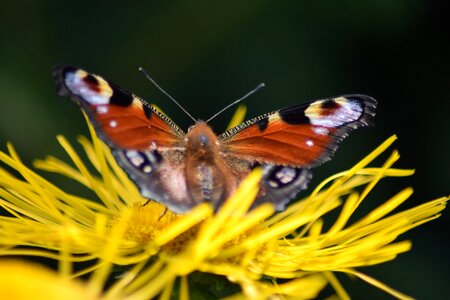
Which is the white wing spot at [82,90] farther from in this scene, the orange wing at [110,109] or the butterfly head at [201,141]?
the butterfly head at [201,141]

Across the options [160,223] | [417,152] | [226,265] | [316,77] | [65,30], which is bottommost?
[226,265]

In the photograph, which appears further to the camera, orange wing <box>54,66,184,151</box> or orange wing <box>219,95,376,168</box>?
orange wing <box>219,95,376,168</box>

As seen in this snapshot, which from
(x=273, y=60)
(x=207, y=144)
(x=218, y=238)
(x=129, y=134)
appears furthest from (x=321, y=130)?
(x=273, y=60)

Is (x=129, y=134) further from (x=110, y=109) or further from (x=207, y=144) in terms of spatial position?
(x=207, y=144)

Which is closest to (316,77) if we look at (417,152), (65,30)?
(417,152)

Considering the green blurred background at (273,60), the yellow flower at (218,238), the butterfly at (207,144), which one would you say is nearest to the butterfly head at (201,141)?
the butterfly at (207,144)

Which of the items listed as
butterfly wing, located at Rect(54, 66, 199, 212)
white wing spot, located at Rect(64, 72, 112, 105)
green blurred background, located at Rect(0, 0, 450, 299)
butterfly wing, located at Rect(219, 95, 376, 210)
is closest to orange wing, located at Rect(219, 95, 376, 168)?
butterfly wing, located at Rect(219, 95, 376, 210)

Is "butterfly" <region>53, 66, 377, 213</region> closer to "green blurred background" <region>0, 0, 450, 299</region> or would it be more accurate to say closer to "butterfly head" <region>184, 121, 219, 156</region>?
"butterfly head" <region>184, 121, 219, 156</region>

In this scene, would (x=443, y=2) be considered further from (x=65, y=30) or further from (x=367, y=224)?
(x=367, y=224)
